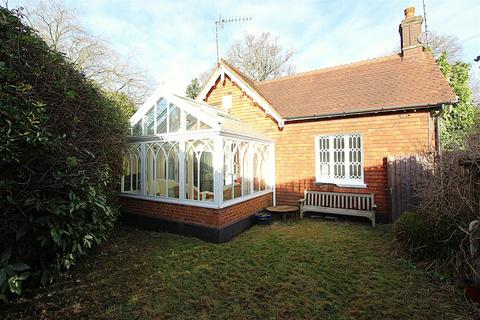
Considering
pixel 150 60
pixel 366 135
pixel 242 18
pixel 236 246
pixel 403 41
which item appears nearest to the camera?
pixel 236 246

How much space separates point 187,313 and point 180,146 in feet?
14.6

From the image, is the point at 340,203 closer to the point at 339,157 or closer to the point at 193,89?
the point at 339,157

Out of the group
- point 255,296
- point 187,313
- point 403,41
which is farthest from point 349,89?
point 187,313

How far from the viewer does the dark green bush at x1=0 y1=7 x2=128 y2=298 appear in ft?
11.5

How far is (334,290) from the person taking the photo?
3984 mm

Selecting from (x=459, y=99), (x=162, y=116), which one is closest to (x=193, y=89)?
(x=162, y=116)

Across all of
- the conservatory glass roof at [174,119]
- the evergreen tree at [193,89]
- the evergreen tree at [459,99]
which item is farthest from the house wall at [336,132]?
the evergreen tree at [193,89]

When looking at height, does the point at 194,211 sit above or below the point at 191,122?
below

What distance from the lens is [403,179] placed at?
7426 mm

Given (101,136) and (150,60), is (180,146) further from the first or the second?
(150,60)

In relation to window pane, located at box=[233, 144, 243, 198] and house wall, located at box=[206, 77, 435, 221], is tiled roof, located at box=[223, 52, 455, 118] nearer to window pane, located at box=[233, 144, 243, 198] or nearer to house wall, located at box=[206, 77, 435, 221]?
house wall, located at box=[206, 77, 435, 221]

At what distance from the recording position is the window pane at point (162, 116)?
735 centimetres

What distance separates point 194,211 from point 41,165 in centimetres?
368

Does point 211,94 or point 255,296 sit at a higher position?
point 211,94
